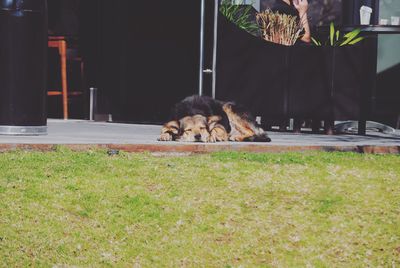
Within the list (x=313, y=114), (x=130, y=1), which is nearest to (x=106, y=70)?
(x=130, y=1)

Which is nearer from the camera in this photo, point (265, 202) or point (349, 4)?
point (265, 202)

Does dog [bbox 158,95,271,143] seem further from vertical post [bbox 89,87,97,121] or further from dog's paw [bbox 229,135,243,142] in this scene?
vertical post [bbox 89,87,97,121]

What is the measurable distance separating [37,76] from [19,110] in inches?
13.8

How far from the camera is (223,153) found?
7.43m

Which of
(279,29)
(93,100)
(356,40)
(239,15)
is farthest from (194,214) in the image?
(93,100)

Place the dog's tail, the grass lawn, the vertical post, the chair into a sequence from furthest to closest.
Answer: the chair → the vertical post → the dog's tail → the grass lawn

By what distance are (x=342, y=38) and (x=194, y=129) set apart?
280 cm

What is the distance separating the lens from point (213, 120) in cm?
829

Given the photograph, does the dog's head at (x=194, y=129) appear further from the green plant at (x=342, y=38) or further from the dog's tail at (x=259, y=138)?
the green plant at (x=342, y=38)

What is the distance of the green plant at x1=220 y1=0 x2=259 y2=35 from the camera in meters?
10.8

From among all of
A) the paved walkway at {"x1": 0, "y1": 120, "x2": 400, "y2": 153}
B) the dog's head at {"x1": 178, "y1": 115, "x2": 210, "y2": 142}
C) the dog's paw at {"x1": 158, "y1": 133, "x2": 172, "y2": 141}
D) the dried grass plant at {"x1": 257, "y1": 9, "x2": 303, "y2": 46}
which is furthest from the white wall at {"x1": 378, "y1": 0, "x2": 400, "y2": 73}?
the dog's paw at {"x1": 158, "y1": 133, "x2": 172, "y2": 141}

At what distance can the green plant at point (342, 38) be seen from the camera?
9.80 m

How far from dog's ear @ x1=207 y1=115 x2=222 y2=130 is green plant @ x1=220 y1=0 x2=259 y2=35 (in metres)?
2.55

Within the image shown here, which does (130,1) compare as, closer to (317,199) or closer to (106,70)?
(106,70)
